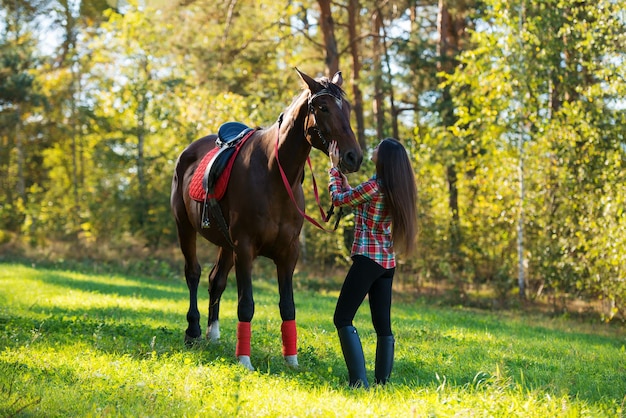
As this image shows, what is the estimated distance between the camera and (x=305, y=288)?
62.7 feet

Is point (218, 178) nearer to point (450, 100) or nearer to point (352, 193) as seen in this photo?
point (352, 193)

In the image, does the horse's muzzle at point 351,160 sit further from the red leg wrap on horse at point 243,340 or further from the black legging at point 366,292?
the red leg wrap on horse at point 243,340

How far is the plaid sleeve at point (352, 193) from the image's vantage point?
5570 millimetres

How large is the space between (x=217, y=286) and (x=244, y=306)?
1.63 metres

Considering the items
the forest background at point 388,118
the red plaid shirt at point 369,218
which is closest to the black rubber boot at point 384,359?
the red plaid shirt at point 369,218

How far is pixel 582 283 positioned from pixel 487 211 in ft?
10.6

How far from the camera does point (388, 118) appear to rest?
2905cm

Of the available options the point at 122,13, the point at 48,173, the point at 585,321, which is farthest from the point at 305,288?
the point at 48,173

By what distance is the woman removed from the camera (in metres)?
5.57

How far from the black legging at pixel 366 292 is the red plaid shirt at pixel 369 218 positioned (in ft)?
0.26

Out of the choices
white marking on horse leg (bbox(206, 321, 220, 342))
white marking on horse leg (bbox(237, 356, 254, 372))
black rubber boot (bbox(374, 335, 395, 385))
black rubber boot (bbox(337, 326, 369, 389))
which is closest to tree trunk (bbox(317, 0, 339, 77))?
white marking on horse leg (bbox(206, 321, 220, 342))

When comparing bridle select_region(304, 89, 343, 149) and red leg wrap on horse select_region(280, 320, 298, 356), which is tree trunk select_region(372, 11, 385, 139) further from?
red leg wrap on horse select_region(280, 320, 298, 356)

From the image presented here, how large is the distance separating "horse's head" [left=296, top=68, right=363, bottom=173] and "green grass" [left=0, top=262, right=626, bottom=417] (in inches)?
74.6

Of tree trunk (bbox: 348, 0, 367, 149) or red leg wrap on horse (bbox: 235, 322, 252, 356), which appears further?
tree trunk (bbox: 348, 0, 367, 149)
